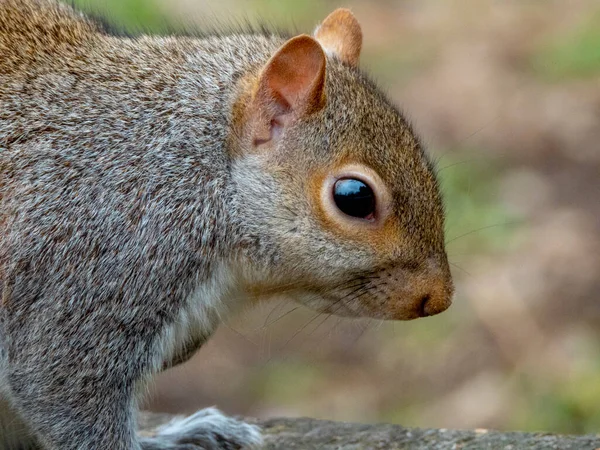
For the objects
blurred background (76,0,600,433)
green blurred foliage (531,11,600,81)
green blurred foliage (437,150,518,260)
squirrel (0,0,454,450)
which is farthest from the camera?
green blurred foliage (531,11,600,81)

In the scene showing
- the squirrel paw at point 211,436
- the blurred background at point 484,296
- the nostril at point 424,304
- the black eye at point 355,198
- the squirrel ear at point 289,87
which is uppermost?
the blurred background at point 484,296

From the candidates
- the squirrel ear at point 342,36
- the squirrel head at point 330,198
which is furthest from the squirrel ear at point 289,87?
the squirrel ear at point 342,36

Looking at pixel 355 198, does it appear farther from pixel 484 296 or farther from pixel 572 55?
pixel 572 55

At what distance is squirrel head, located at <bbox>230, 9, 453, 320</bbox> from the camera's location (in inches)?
139

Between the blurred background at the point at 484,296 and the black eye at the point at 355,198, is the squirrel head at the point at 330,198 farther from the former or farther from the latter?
the blurred background at the point at 484,296

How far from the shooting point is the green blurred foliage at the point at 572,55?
793 centimetres

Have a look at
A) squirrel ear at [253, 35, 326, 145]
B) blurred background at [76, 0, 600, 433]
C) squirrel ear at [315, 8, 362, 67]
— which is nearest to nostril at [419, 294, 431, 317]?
squirrel ear at [253, 35, 326, 145]

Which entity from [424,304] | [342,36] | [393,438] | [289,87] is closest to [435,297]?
[424,304]

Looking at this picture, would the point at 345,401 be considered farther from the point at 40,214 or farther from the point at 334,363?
the point at 40,214

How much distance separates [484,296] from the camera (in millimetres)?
6523

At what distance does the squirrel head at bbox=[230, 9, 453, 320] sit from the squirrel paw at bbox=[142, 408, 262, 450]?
0.74m

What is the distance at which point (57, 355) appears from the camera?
3.41m

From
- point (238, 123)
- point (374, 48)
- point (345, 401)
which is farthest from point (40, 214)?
point (374, 48)

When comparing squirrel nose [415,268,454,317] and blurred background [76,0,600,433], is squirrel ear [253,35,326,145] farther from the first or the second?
blurred background [76,0,600,433]
